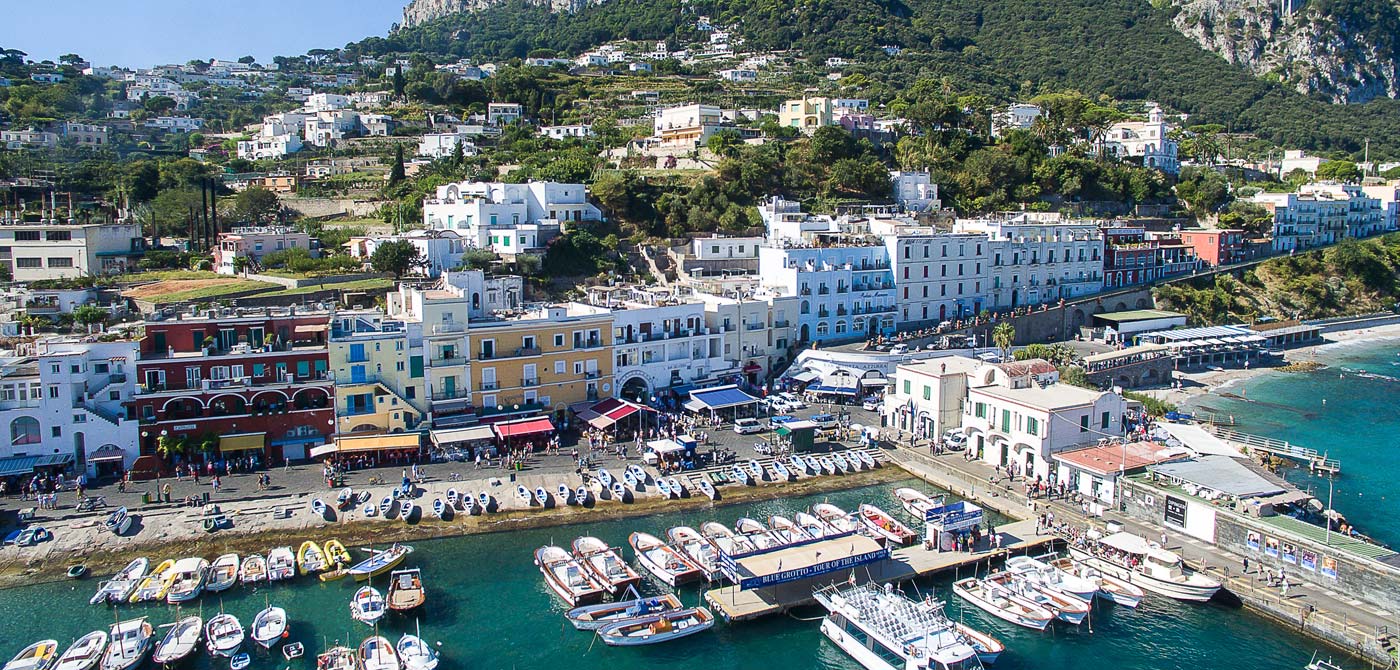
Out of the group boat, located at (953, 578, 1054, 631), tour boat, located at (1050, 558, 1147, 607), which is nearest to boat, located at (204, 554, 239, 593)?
boat, located at (953, 578, 1054, 631)

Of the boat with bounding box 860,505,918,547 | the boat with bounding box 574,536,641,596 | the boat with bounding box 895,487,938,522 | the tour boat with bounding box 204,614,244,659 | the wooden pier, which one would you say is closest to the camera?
the tour boat with bounding box 204,614,244,659

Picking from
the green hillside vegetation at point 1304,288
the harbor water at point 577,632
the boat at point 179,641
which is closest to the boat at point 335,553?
the harbor water at point 577,632

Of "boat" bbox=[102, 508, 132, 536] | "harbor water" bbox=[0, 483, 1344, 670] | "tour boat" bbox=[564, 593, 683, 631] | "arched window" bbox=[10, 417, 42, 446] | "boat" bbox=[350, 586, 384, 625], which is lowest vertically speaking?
"harbor water" bbox=[0, 483, 1344, 670]

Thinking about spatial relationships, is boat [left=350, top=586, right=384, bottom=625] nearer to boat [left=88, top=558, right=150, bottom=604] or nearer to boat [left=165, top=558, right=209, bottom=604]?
boat [left=165, top=558, right=209, bottom=604]

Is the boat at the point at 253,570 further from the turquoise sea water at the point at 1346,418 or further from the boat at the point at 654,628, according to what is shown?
the turquoise sea water at the point at 1346,418

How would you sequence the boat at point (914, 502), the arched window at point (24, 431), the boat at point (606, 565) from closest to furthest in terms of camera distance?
the boat at point (606, 565)
the boat at point (914, 502)
the arched window at point (24, 431)

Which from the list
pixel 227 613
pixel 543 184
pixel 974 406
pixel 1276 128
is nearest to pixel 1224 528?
pixel 974 406
